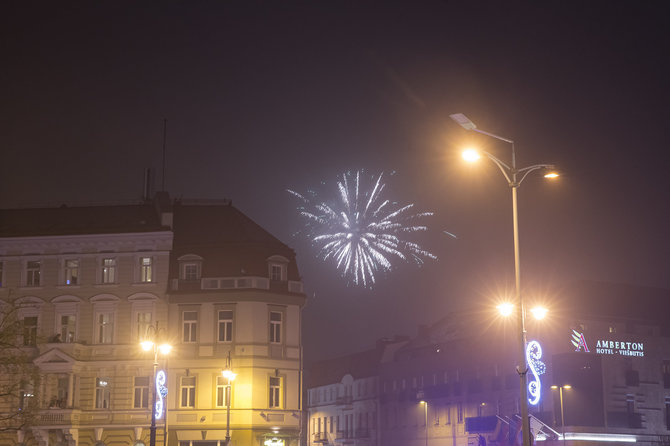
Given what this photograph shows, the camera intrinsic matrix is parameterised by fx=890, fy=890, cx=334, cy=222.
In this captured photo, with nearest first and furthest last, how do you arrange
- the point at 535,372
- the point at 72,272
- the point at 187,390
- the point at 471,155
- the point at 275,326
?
the point at 471,155 → the point at 187,390 → the point at 275,326 → the point at 72,272 → the point at 535,372

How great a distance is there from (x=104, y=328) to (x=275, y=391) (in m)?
11.9

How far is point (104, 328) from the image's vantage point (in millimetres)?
57469

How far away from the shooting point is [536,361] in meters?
64.0

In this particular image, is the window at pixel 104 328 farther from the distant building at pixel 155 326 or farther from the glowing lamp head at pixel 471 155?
the glowing lamp head at pixel 471 155

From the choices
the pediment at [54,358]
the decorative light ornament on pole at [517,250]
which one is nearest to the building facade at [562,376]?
the pediment at [54,358]

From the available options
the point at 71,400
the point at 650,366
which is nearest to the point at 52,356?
the point at 71,400

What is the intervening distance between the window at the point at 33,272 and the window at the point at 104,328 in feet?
16.6

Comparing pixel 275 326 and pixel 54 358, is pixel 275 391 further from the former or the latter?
pixel 54 358

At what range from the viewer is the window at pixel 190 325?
5641cm

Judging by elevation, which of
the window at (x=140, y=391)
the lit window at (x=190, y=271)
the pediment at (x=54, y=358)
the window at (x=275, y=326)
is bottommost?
the window at (x=140, y=391)

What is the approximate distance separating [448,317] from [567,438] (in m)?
30.1

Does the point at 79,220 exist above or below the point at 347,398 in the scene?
above

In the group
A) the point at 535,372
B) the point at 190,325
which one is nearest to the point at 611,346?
the point at 535,372

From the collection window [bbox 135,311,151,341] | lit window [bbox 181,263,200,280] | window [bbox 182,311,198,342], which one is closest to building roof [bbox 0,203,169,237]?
lit window [bbox 181,263,200,280]
